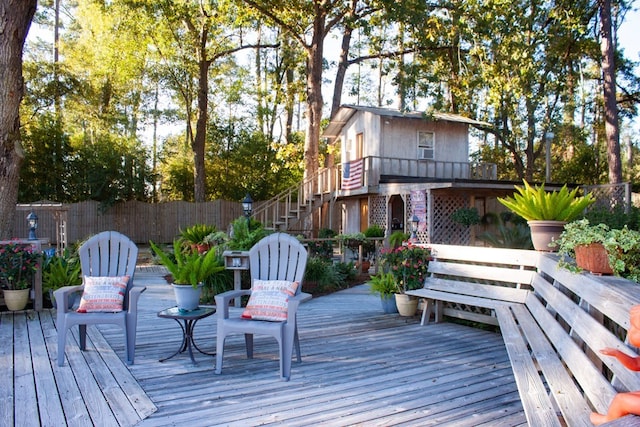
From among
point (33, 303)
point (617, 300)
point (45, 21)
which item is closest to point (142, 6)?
point (45, 21)

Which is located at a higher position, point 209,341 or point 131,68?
point 131,68

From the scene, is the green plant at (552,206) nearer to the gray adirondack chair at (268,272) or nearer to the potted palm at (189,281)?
the gray adirondack chair at (268,272)

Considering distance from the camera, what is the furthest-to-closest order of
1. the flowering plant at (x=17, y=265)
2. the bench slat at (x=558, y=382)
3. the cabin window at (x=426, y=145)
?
the cabin window at (x=426, y=145), the flowering plant at (x=17, y=265), the bench slat at (x=558, y=382)

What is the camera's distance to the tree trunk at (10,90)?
22.1 feet

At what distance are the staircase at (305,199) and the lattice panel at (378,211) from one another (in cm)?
144

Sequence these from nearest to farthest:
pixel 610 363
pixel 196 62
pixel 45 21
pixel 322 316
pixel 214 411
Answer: pixel 610 363
pixel 214 411
pixel 322 316
pixel 196 62
pixel 45 21

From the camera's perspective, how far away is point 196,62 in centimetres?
2181

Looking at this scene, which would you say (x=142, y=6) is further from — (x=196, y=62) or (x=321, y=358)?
(x=321, y=358)

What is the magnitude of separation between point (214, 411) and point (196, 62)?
2088 centimetres

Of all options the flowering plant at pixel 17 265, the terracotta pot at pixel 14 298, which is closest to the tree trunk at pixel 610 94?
the flowering plant at pixel 17 265

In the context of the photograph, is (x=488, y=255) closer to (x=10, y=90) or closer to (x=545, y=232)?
(x=545, y=232)

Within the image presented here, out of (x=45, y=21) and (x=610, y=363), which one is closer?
(x=610, y=363)

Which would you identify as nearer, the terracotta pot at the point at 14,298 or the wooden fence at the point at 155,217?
the terracotta pot at the point at 14,298

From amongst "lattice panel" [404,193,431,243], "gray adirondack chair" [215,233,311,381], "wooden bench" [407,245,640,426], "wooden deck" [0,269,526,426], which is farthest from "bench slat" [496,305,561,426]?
"lattice panel" [404,193,431,243]
